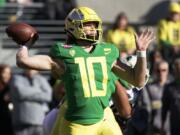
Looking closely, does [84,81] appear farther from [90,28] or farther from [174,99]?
[174,99]

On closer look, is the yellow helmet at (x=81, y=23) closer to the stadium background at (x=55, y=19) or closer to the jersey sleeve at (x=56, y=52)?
the jersey sleeve at (x=56, y=52)

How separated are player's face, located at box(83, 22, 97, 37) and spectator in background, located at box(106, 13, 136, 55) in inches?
215

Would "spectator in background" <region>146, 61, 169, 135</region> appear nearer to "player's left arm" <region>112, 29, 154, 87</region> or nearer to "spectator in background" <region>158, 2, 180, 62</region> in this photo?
"spectator in background" <region>158, 2, 180, 62</region>

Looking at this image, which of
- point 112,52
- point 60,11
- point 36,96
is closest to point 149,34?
point 112,52

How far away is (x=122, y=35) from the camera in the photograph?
12898 mm

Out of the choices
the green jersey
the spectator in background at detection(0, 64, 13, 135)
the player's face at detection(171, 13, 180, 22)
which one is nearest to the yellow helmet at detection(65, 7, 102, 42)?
the green jersey

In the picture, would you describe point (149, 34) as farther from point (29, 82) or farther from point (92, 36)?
point (29, 82)

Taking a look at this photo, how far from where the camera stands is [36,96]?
35.5ft

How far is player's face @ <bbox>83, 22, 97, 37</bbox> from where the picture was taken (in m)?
7.16

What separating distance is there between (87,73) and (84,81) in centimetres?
7

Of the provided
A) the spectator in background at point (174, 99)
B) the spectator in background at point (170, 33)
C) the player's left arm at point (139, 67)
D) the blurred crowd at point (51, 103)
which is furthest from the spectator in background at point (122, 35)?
the player's left arm at point (139, 67)

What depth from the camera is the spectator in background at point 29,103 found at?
426 inches

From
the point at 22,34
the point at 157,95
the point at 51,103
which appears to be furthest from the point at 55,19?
the point at 22,34

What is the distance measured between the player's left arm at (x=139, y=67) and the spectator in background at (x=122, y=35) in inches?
214
